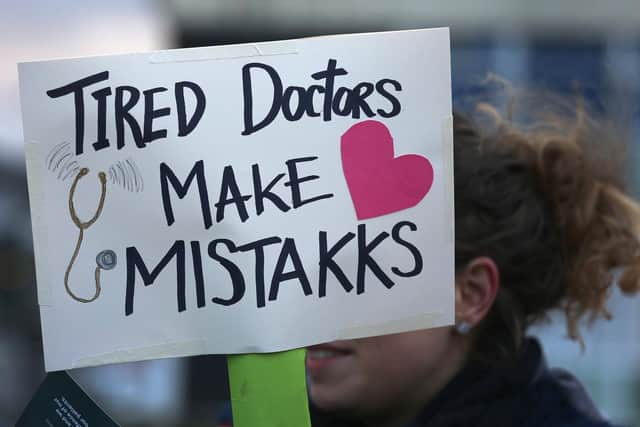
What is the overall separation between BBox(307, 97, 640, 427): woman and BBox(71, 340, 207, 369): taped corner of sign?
18.4 inches

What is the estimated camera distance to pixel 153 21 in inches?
172

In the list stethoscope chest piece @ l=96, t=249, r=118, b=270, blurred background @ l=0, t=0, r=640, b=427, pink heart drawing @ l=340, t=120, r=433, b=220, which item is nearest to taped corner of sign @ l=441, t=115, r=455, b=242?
pink heart drawing @ l=340, t=120, r=433, b=220

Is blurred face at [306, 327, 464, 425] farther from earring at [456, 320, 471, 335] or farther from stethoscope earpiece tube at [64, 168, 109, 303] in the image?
stethoscope earpiece tube at [64, 168, 109, 303]

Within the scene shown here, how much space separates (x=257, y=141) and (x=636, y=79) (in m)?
7.45

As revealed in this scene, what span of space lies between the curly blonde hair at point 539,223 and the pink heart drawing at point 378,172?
0.47 m

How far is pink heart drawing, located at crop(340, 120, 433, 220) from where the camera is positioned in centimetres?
141

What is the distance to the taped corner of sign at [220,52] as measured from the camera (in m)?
1.36

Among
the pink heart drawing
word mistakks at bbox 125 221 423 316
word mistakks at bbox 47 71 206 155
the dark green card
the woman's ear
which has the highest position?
word mistakks at bbox 47 71 206 155

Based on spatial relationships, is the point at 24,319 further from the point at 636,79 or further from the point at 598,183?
the point at 636,79

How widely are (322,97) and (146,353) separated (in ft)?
1.41

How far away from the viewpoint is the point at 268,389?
1381 millimetres

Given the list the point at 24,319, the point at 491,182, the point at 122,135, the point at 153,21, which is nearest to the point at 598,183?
the point at 491,182

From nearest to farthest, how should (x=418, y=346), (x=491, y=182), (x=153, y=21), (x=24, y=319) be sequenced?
(x=418, y=346)
(x=491, y=182)
(x=153, y=21)
(x=24, y=319)

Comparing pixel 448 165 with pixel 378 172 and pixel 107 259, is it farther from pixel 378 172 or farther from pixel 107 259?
pixel 107 259
